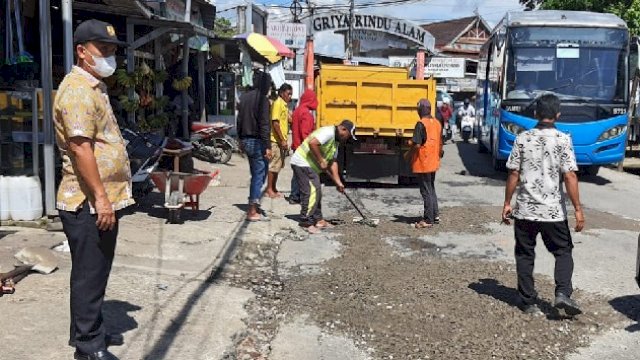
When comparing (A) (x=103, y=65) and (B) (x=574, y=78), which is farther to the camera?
(B) (x=574, y=78)

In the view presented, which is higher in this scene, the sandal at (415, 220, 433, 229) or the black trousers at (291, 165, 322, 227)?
the black trousers at (291, 165, 322, 227)

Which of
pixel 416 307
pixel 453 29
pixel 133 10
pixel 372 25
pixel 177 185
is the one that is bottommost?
pixel 416 307

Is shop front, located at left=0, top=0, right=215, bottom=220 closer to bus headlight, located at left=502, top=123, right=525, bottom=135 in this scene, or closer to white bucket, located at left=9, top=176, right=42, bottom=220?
white bucket, located at left=9, top=176, right=42, bottom=220

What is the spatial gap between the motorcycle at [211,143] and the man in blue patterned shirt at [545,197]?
34.4 ft

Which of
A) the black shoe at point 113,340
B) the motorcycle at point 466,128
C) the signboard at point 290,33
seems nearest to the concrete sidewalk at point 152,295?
the black shoe at point 113,340

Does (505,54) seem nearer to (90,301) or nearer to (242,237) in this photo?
(242,237)

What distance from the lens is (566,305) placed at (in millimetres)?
5203

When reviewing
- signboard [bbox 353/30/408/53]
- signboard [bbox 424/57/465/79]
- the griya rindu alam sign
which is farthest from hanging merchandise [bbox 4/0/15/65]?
signboard [bbox 424/57/465/79]

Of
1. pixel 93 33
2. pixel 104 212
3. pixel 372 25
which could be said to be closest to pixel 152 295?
pixel 104 212

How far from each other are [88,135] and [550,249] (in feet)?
12.2

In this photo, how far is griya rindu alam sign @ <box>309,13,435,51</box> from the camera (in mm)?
31125

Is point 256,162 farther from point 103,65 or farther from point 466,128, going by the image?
point 466,128

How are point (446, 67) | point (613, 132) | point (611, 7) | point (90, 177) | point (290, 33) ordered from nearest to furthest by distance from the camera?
1. point (90, 177)
2. point (613, 132)
3. point (611, 7)
4. point (290, 33)
5. point (446, 67)

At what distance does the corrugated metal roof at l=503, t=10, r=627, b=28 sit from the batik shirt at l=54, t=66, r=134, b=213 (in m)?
11.6
